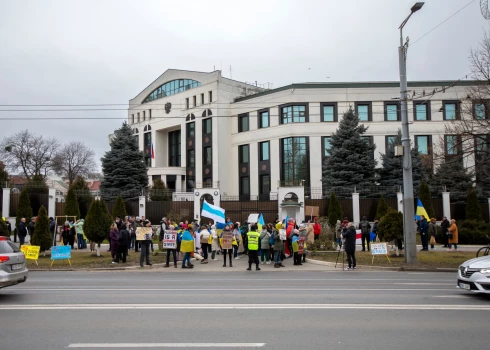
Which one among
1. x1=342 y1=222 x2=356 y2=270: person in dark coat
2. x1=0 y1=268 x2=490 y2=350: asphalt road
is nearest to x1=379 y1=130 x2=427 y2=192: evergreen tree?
x1=342 y1=222 x2=356 y2=270: person in dark coat

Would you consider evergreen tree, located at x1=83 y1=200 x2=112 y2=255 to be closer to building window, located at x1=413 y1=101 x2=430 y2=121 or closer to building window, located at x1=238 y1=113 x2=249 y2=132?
building window, located at x1=238 y1=113 x2=249 y2=132

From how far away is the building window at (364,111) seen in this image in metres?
49.8

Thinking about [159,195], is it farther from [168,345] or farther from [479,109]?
[168,345]

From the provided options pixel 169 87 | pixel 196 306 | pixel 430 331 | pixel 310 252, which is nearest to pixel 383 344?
pixel 430 331

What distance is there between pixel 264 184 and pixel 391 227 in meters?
33.4

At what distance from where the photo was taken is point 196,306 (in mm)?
9188

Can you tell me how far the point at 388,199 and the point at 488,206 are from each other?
7934mm

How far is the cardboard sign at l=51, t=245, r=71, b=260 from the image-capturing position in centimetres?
1895

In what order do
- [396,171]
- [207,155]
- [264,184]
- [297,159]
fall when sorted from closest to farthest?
[396,171], [297,159], [264,184], [207,155]

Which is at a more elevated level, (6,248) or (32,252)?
(6,248)

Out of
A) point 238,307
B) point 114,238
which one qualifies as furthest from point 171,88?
point 238,307

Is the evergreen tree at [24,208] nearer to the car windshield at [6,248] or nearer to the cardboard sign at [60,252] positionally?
the cardboard sign at [60,252]

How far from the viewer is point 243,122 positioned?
56.0 metres

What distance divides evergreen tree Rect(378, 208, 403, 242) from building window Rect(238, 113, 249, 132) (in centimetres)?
3636
